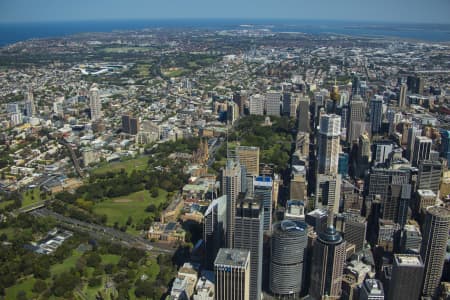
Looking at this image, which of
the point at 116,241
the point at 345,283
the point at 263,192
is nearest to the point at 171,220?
the point at 116,241

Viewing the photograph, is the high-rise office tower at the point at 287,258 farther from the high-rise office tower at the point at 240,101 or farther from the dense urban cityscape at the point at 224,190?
the high-rise office tower at the point at 240,101

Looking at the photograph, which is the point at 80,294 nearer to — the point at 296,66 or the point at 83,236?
the point at 83,236

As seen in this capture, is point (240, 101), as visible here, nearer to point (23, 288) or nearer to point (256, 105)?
point (256, 105)

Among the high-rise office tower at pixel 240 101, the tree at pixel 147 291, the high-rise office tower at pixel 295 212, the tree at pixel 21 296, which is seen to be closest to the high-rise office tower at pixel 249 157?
the high-rise office tower at pixel 295 212

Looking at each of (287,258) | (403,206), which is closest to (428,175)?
(403,206)

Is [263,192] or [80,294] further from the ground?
[263,192]

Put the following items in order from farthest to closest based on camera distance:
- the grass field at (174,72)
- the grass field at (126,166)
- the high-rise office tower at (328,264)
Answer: the grass field at (174,72)
the grass field at (126,166)
the high-rise office tower at (328,264)
